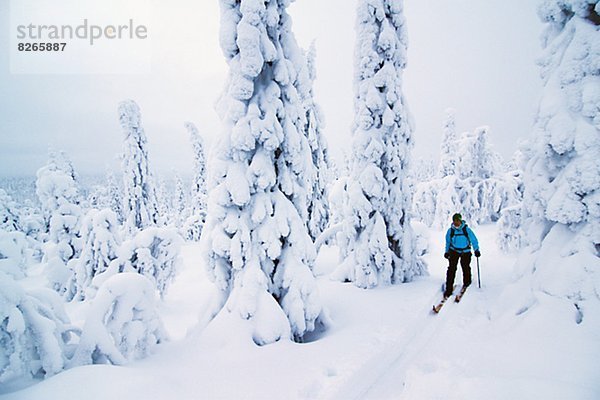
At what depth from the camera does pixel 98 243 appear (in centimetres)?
1484

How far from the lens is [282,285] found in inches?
282

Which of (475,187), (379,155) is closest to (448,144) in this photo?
(475,187)

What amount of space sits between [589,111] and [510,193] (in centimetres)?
Answer: 2200

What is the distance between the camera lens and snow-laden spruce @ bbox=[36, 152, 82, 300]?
17391 millimetres

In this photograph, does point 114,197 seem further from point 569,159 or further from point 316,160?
point 569,159

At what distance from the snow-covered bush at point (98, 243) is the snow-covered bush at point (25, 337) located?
10733mm

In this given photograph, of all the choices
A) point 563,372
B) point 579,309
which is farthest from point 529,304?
point 563,372

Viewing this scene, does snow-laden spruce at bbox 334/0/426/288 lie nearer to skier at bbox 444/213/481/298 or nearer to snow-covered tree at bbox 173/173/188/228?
skier at bbox 444/213/481/298

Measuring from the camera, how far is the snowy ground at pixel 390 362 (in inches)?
154

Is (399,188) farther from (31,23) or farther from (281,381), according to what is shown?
(31,23)

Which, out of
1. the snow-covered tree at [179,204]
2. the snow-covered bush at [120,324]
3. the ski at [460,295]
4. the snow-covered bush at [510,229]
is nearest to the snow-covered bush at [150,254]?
the snow-covered bush at [120,324]

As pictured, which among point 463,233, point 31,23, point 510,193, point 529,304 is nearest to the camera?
point 31,23

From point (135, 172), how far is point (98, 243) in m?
12.8

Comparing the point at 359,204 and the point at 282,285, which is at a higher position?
the point at 359,204
